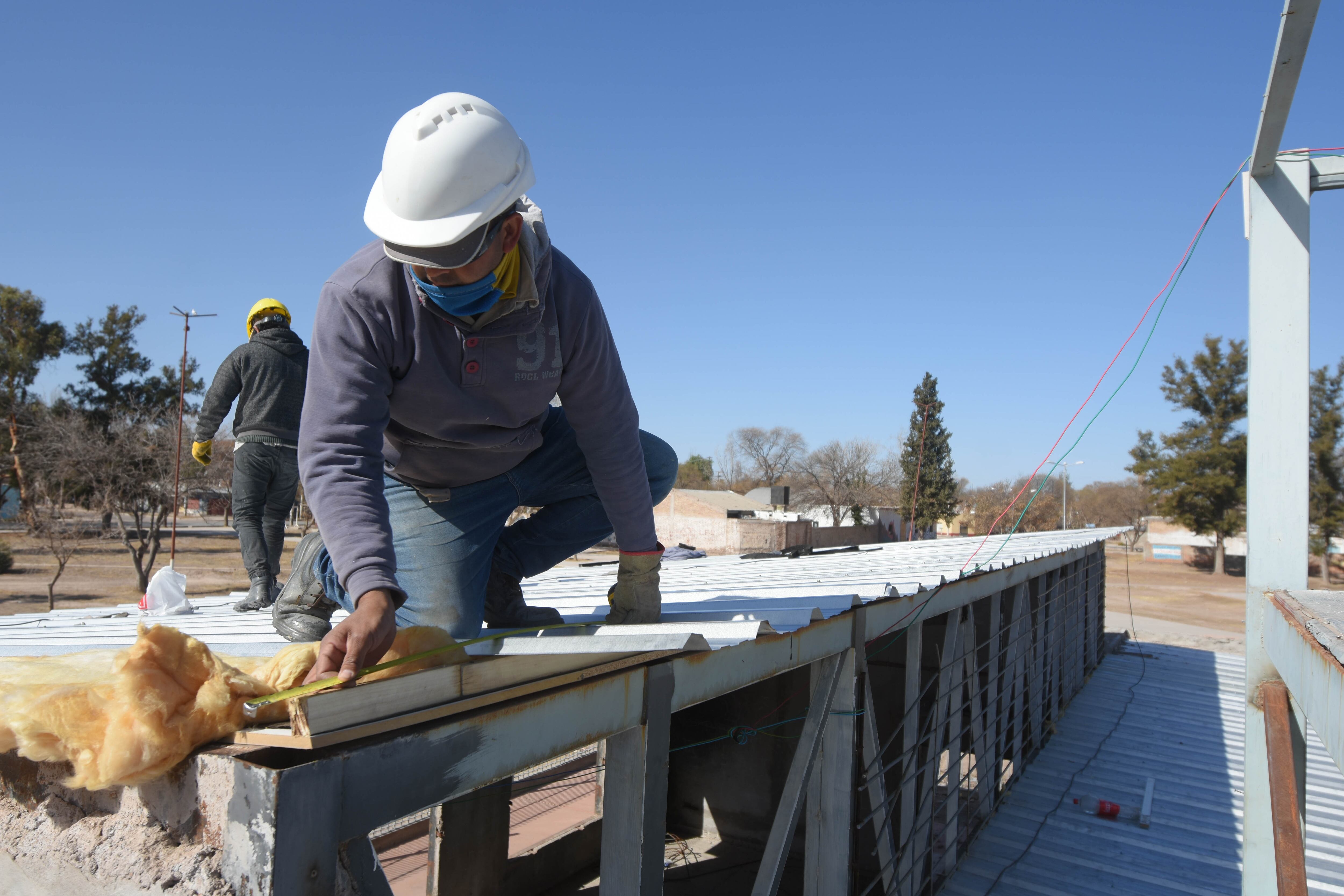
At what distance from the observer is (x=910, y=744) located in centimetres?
438

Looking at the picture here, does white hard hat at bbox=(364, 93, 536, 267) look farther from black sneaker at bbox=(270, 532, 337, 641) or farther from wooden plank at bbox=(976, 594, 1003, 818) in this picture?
wooden plank at bbox=(976, 594, 1003, 818)

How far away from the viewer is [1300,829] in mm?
2699

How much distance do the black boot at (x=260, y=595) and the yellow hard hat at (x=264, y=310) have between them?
131cm

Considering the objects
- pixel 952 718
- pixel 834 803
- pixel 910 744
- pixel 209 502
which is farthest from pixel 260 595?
pixel 209 502

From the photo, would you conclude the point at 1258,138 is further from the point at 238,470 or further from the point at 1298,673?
the point at 238,470

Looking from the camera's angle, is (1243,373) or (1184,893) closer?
(1184,893)

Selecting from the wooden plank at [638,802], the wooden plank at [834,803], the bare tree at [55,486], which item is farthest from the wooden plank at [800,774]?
the bare tree at [55,486]

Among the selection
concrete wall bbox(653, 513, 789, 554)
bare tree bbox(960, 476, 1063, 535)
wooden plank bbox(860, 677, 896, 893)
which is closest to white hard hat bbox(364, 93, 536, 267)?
wooden plank bbox(860, 677, 896, 893)

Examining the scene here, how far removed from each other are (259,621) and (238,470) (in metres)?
1.30

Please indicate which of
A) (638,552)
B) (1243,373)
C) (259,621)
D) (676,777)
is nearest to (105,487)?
(676,777)

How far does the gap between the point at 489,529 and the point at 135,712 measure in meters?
1.25

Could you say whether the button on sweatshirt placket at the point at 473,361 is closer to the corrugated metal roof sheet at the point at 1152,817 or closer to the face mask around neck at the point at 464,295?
the face mask around neck at the point at 464,295

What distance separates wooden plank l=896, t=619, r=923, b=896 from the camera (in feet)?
13.8

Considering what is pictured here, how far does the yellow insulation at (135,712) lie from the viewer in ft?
3.66
